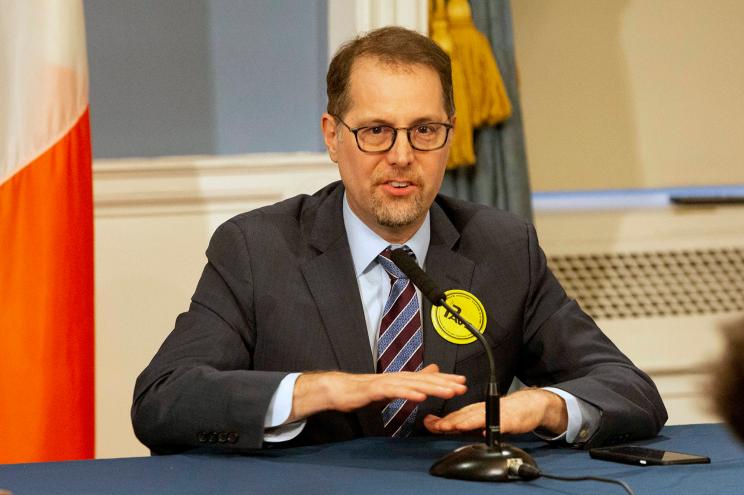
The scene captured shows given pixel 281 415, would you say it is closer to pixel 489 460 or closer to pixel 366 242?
pixel 489 460

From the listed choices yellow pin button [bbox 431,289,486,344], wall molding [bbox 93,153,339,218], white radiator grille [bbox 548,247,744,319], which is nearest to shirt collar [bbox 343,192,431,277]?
yellow pin button [bbox 431,289,486,344]

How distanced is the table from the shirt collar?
45 centimetres

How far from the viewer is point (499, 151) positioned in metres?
3.03

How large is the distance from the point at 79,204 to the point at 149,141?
24.4 inches

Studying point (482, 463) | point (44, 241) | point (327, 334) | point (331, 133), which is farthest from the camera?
point (44, 241)

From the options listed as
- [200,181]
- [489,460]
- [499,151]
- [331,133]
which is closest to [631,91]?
[499,151]

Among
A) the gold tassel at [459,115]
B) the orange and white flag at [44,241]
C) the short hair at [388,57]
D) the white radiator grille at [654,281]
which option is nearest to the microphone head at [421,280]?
the short hair at [388,57]

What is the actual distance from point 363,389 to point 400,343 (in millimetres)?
388

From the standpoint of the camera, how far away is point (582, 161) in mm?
3580

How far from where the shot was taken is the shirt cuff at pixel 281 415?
1.64m

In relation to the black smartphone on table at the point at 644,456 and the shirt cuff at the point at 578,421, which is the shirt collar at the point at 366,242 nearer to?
the shirt cuff at the point at 578,421

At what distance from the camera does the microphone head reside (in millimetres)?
1514

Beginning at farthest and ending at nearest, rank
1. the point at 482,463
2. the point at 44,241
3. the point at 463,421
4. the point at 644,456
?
1. the point at 44,241
2. the point at 463,421
3. the point at 644,456
4. the point at 482,463

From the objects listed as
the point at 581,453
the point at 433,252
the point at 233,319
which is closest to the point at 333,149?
the point at 433,252
